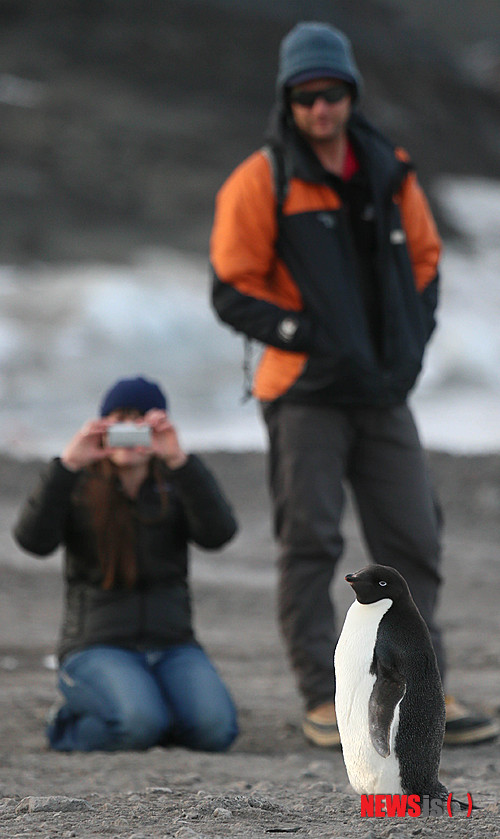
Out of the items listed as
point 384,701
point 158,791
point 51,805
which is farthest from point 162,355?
point 384,701

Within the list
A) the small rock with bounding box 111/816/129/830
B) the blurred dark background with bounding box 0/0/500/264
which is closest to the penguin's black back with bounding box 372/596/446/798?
the small rock with bounding box 111/816/129/830

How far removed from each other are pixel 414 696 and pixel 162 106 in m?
20.5

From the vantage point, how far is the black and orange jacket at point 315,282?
12.3 ft

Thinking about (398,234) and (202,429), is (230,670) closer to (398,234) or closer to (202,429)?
(398,234)

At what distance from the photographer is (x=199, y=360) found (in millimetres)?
12531

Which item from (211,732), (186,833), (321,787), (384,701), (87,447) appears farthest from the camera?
(211,732)

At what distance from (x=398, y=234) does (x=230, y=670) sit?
2260 mm

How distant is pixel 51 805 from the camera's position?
8.01ft

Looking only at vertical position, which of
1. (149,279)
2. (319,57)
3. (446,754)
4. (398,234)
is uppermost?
(149,279)

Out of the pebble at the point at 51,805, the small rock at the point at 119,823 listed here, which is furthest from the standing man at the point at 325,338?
the small rock at the point at 119,823

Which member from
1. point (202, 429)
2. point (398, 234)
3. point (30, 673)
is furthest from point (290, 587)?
point (202, 429)

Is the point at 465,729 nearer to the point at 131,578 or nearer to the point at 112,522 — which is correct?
the point at 131,578

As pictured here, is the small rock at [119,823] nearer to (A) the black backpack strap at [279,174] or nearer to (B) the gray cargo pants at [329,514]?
(B) the gray cargo pants at [329,514]

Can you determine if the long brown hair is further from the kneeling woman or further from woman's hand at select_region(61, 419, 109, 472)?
woman's hand at select_region(61, 419, 109, 472)
